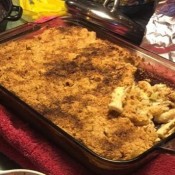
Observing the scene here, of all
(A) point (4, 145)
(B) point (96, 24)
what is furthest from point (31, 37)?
(A) point (4, 145)

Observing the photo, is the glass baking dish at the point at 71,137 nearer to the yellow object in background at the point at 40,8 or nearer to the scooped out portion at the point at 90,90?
the scooped out portion at the point at 90,90

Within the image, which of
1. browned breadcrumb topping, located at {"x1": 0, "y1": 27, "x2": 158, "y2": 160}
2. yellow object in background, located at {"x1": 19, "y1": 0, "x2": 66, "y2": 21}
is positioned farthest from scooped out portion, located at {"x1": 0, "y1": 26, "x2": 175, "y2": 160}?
yellow object in background, located at {"x1": 19, "y1": 0, "x2": 66, "y2": 21}

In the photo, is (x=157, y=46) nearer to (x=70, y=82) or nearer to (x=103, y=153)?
(x=70, y=82)

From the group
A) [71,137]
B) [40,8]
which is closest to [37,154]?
[71,137]

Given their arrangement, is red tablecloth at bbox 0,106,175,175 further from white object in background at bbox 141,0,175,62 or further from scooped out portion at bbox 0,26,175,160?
white object in background at bbox 141,0,175,62

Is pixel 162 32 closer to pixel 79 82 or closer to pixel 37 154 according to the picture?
pixel 79 82
